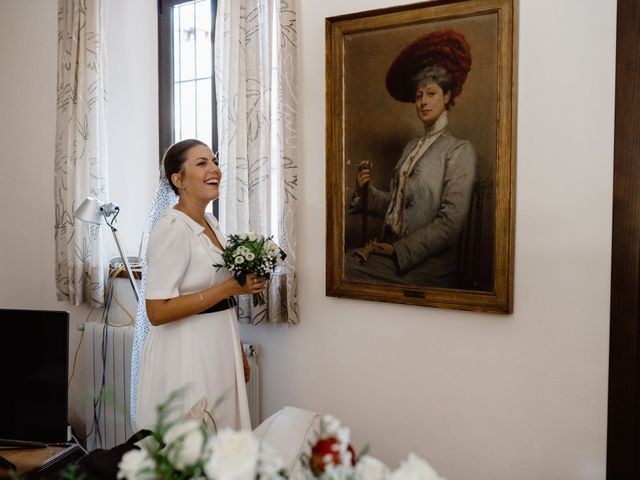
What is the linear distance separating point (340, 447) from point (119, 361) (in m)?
2.64

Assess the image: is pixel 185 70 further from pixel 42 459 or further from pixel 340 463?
pixel 340 463

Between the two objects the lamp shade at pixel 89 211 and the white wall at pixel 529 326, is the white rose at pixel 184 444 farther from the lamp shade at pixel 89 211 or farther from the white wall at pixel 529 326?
the lamp shade at pixel 89 211

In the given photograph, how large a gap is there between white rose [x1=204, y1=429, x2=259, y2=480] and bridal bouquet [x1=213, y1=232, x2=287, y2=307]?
57.4 inches

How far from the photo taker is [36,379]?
7.78ft

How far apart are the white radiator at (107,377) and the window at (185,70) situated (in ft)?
4.05

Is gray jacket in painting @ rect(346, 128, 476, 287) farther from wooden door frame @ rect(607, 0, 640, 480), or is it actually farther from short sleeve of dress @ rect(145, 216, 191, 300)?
short sleeve of dress @ rect(145, 216, 191, 300)

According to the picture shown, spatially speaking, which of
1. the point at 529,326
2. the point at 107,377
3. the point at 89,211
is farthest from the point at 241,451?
the point at 107,377

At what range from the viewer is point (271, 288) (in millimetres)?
2715

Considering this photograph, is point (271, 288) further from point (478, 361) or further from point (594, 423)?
point (594, 423)

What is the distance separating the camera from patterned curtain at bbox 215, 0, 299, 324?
8.79 feet

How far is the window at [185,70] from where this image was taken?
3396 mm

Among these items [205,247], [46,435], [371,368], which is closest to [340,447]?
[205,247]

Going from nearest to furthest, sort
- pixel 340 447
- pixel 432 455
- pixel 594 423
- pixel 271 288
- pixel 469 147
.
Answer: pixel 340 447, pixel 594 423, pixel 469 147, pixel 432 455, pixel 271 288

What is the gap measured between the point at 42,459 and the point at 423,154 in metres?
2.08
